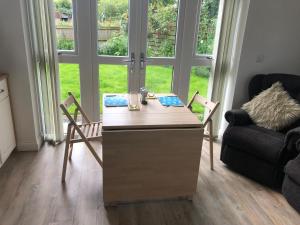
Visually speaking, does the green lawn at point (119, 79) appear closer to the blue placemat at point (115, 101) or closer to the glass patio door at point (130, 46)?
the glass patio door at point (130, 46)

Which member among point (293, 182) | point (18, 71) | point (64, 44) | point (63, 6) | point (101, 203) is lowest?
point (101, 203)

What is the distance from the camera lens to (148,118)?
1918mm

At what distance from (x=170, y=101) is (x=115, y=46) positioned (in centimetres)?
104

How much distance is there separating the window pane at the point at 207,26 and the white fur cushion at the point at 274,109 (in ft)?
2.80

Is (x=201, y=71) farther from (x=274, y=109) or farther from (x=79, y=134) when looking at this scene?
(x=79, y=134)

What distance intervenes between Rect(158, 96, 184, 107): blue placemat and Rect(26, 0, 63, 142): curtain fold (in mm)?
1258

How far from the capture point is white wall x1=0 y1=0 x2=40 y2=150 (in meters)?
2.31

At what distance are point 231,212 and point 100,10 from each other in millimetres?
2404

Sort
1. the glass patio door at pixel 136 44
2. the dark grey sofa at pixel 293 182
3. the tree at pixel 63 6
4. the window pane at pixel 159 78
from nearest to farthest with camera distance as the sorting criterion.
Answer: the dark grey sofa at pixel 293 182
the tree at pixel 63 6
the glass patio door at pixel 136 44
the window pane at pixel 159 78

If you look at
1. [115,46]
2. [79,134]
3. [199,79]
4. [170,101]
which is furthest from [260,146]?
[115,46]

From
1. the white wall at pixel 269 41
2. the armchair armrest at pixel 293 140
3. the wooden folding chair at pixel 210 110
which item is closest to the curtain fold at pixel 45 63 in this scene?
the wooden folding chair at pixel 210 110

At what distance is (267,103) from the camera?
8.41ft

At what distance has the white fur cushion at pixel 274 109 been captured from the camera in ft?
7.84

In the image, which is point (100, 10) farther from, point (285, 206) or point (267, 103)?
point (285, 206)
